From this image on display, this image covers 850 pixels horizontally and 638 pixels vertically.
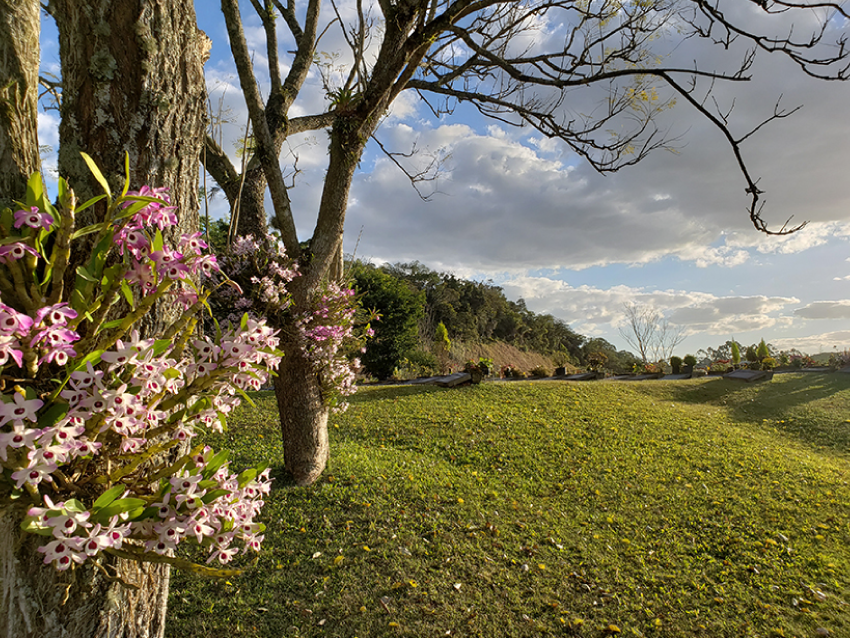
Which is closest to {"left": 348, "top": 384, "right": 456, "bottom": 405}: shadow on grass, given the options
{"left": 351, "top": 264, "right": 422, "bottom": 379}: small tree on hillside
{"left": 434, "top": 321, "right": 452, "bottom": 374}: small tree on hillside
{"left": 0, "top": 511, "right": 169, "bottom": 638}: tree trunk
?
{"left": 351, "top": 264, "right": 422, "bottom": 379}: small tree on hillside

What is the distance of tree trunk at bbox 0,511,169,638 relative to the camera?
1583 millimetres

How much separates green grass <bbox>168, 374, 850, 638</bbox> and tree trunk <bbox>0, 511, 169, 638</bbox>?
61.7 inches

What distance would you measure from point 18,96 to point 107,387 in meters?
1.16

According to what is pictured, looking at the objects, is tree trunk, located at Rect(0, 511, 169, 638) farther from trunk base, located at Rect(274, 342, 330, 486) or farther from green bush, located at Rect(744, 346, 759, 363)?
green bush, located at Rect(744, 346, 759, 363)

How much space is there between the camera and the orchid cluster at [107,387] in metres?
1.29

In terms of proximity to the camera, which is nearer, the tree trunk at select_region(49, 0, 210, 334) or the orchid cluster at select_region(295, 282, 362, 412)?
the tree trunk at select_region(49, 0, 210, 334)

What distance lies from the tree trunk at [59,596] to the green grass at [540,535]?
5.14 ft

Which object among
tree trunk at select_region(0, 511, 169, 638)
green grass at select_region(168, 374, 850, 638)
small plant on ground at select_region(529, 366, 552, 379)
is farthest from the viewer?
small plant on ground at select_region(529, 366, 552, 379)

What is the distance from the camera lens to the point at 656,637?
10.9 ft

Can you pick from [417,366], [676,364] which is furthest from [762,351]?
[417,366]

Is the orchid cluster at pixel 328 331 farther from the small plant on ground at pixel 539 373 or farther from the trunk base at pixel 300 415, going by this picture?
the small plant on ground at pixel 539 373

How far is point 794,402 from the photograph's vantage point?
10234 millimetres

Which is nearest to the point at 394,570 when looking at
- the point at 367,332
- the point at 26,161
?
the point at 367,332

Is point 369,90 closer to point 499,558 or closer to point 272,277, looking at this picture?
point 272,277
